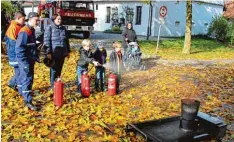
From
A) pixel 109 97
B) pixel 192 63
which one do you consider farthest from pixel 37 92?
pixel 192 63

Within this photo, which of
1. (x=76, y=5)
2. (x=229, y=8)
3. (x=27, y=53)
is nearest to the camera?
(x=27, y=53)

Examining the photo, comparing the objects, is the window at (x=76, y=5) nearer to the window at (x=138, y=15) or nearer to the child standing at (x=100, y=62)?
the window at (x=138, y=15)

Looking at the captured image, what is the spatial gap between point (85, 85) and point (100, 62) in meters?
0.87

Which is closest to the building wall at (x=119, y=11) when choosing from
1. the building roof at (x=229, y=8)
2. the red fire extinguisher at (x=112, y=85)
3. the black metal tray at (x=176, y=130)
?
the building roof at (x=229, y=8)

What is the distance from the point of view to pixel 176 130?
5.05 meters

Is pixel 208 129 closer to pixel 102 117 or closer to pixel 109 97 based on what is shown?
pixel 102 117

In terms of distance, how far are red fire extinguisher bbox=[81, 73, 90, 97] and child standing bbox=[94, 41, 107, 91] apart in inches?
26.6

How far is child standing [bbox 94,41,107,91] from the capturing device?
8555 mm

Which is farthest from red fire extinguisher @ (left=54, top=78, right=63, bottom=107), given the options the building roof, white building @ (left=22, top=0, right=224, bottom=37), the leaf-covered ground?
the building roof

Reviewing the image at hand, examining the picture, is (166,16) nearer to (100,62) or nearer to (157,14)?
(157,14)

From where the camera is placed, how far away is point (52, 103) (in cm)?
754

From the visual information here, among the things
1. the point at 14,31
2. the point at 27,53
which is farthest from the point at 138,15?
the point at 27,53

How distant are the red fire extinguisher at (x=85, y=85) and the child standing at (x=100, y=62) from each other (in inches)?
26.6

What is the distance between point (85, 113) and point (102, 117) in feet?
1.36
